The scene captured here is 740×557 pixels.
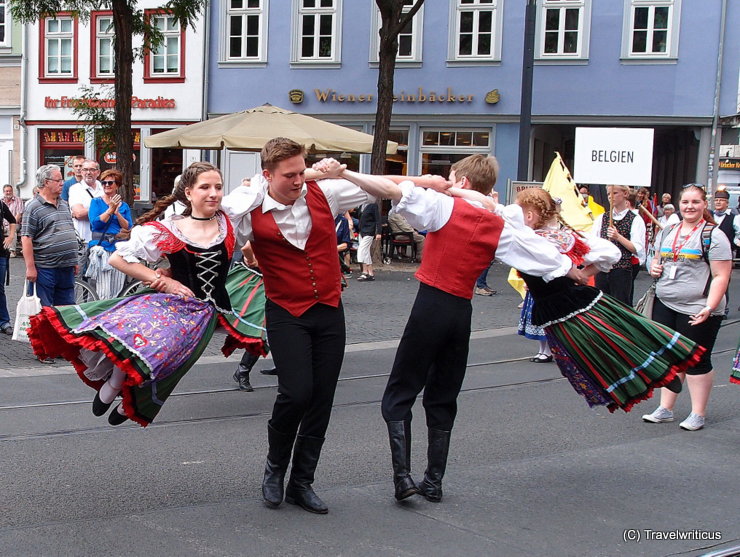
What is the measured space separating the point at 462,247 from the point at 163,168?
76.1 ft

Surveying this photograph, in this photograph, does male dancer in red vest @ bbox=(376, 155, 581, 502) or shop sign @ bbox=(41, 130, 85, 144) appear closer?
male dancer in red vest @ bbox=(376, 155, 581, 502)

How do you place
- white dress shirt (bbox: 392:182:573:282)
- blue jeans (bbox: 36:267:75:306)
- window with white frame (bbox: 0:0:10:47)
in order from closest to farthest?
white dress shirt (bbox: 392:182:573:282)
blue jeans (bbox: 36:267:75:306)
window with white frame (bbox: 0:0:10:47)

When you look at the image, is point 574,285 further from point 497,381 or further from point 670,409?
point 497,381

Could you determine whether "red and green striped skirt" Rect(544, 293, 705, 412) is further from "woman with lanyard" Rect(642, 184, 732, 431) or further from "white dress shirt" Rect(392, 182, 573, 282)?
"woman with lanyard" Rect(642, 184, 732, 431)

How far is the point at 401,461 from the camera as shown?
473 cm

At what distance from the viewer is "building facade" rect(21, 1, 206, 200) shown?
2584 cm

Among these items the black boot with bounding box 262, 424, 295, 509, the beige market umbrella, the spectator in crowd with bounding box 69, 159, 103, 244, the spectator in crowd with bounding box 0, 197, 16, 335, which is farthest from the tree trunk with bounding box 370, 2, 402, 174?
the black boot with bounding box 262, 424, 295, 509

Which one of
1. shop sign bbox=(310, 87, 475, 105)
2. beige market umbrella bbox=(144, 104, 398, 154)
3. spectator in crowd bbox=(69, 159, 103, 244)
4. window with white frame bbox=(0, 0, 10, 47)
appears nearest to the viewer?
spectator in crowd bbox=(69, 159, 103, 244)

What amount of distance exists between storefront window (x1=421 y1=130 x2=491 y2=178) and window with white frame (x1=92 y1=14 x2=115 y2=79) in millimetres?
9458

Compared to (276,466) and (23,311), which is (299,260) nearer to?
(276,466)

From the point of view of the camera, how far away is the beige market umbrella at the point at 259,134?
14984 mm

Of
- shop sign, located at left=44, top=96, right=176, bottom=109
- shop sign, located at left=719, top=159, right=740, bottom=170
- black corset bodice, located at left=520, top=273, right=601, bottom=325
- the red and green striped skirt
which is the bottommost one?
the red and green striped skirt

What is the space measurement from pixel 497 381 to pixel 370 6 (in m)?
18.3

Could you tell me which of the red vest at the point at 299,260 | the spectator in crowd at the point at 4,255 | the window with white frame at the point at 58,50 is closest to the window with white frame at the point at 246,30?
the window with white frame at the point at 58,50
